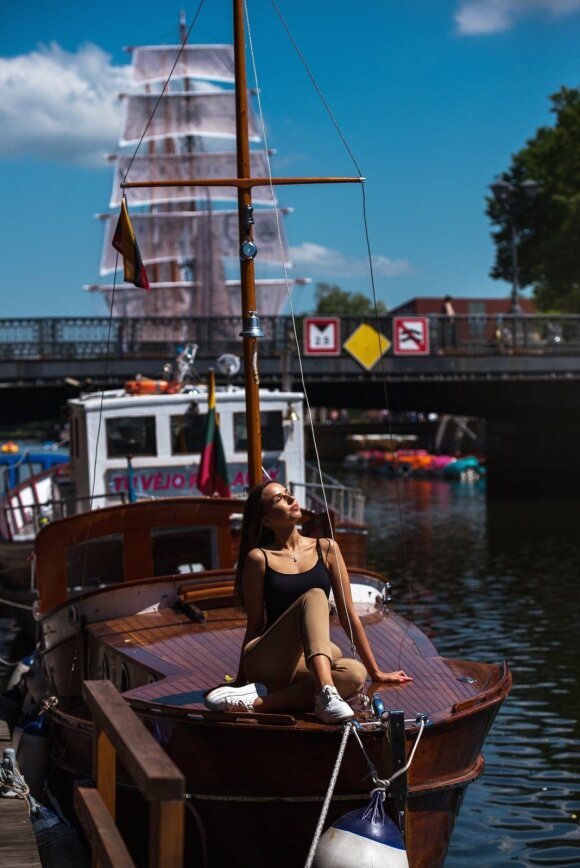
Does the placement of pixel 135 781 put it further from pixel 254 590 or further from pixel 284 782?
pixel 254 590

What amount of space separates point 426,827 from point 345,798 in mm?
662

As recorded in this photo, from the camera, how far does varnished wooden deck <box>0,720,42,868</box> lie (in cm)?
722

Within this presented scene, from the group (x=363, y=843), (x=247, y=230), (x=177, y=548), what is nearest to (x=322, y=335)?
(x=177, y=548)

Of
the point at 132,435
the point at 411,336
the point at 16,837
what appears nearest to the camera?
the point at 16,837

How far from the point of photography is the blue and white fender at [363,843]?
678cm

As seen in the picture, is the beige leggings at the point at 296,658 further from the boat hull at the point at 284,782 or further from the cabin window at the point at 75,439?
the cabin window at the point at 75,439

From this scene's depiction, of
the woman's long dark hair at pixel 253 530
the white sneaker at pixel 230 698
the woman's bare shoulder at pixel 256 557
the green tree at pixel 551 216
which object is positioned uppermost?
the green tree at pixel 551 216

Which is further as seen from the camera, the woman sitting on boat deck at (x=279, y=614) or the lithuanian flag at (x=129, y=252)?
the lithuanian flag at (x=129, y=252)

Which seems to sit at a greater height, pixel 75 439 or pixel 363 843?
pixel 75 439

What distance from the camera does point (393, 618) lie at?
1104 centimetres

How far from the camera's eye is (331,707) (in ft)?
23.7

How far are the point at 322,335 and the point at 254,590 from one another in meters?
30.9

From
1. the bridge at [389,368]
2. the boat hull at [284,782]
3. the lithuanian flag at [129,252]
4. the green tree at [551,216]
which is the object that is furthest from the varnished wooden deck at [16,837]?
the green tree at [551,216]

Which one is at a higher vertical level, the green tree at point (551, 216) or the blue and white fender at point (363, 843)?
the green tree at point (551, 216)
